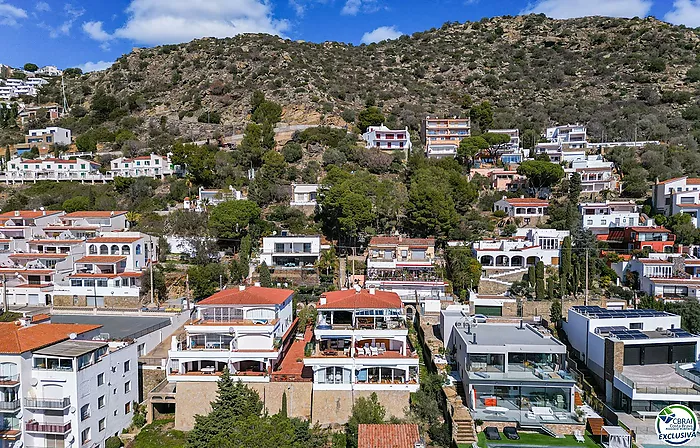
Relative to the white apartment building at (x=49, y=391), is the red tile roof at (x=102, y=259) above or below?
above

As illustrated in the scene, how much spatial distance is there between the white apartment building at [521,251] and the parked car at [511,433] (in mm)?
18123

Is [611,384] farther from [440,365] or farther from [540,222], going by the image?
[540,222]

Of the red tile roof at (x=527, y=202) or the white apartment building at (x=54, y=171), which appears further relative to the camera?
the white apartment building at (x=54, y=171)

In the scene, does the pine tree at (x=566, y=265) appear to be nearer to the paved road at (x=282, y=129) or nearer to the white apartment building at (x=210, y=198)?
the white apartment building at (x=210, y=198)

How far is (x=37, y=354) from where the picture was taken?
19828 mm

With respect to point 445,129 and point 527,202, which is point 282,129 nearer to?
point 445,129

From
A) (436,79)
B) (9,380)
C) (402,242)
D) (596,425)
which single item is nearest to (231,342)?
(9,380)

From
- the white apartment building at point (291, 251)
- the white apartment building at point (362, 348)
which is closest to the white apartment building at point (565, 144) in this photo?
the white apartment building at point (291, 251)

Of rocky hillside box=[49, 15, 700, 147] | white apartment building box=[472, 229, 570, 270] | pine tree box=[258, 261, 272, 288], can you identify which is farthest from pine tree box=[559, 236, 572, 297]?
rocky hillside box=[49, 15, 700, 147]

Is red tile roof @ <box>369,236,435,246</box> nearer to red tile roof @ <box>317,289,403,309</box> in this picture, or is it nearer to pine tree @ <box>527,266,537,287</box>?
pine tree @ <box>527,266,537,287</box>

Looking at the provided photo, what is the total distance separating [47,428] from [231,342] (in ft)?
25.1

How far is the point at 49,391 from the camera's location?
19844 millimetres

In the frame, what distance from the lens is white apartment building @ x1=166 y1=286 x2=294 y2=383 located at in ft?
76.0

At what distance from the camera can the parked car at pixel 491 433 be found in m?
19.1
